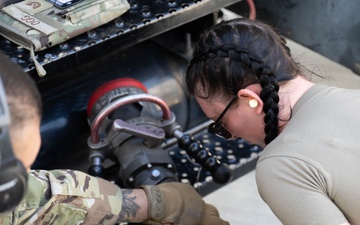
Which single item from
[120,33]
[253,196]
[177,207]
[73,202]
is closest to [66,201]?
[73,202]

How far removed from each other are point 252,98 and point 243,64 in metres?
0.08

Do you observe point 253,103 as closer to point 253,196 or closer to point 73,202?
point 73,202

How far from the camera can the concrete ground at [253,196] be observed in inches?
104

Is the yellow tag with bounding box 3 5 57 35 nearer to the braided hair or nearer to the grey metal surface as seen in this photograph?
the grey metal surface

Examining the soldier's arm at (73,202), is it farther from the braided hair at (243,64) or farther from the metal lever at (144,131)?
the braided hair at (243,64)

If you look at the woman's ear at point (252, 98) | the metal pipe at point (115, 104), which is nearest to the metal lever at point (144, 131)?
the metal pipe at point (115, 104)

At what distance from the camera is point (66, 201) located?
175 cm

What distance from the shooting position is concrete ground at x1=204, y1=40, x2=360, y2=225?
2.64m

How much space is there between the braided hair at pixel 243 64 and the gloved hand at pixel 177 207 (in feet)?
1.08

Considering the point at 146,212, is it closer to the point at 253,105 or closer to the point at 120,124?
the point at 120,124

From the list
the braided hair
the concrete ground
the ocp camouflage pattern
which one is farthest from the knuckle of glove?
the concrete ground

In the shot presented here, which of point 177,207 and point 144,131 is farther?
point 144,131

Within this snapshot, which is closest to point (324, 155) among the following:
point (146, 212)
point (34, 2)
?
point (146, 212)

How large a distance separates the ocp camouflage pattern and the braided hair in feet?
1.01
